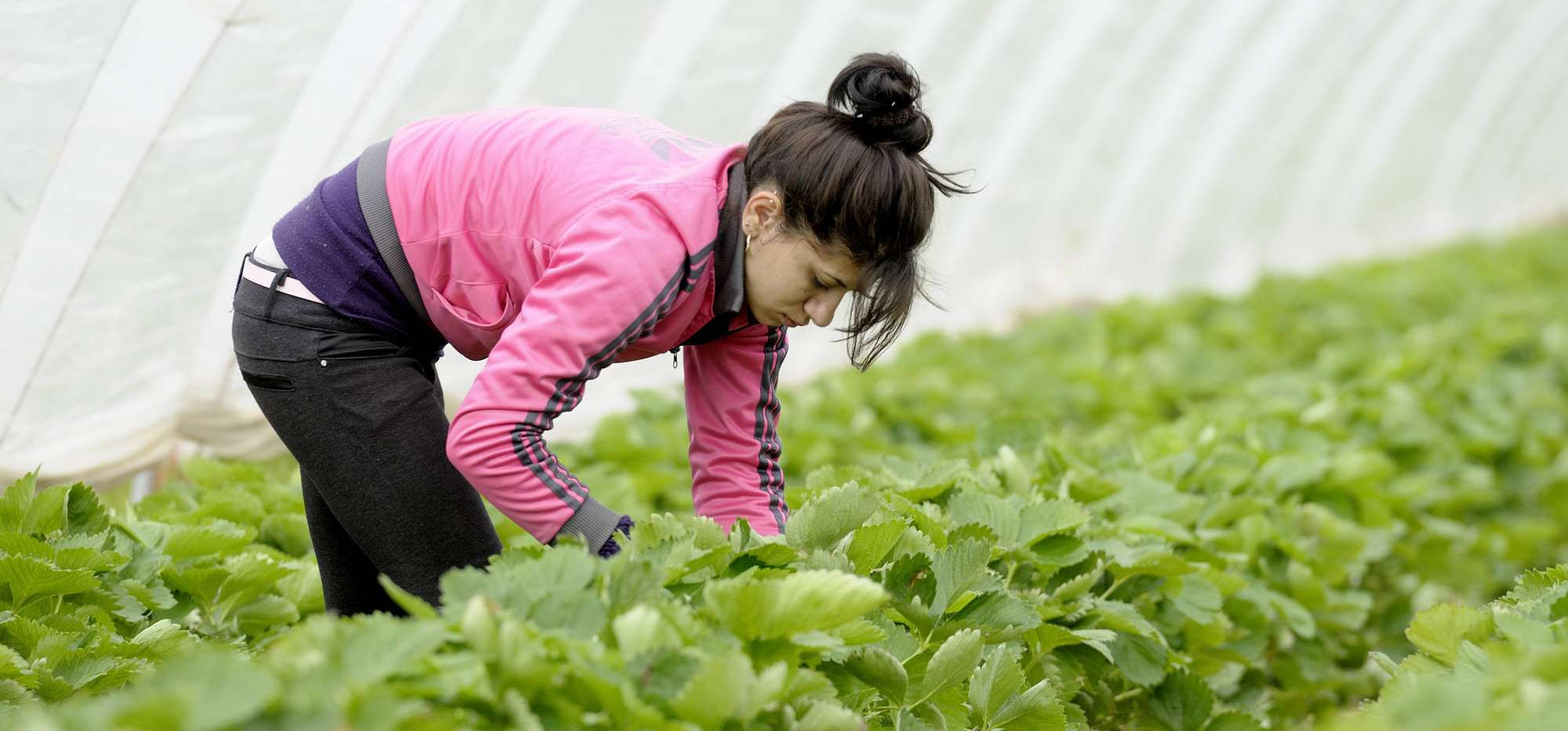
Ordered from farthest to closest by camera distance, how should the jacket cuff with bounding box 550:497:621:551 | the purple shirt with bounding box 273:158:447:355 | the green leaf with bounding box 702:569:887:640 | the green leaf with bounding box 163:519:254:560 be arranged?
the green leaf with bounding box 163:519:254:560 < the purple shirt with bounding box 273:158:447:355 < the jacket cuff with bounding box 550:497:621:551 < the green leaf with bounding box 702:569:887:640

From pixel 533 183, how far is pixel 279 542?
1.21 m

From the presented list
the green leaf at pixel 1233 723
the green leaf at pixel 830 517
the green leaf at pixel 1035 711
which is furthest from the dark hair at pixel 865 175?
the green leaf at pixel 1233 723

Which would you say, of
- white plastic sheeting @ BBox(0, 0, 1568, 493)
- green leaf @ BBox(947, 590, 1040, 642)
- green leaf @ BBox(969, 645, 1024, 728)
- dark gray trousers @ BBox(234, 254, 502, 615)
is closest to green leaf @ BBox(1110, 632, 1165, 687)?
green leaf @ BBox(947, 590, 1040, 642)

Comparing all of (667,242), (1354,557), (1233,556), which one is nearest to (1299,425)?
(1354,557)

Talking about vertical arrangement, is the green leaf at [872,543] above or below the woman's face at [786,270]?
below

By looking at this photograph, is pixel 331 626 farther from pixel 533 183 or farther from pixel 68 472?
pixel 68 472

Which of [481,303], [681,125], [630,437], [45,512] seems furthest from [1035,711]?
[681,125]

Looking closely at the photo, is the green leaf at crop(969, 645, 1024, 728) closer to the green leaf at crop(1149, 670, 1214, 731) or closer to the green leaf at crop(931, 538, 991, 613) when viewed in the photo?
the green leaf at crop(931, 538, 991, 613)

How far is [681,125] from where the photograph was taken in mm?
5668

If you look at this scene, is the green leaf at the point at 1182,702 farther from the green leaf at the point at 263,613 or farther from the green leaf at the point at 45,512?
the green leaf at the point at 45,512

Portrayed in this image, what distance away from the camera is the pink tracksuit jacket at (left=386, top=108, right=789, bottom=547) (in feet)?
6.19

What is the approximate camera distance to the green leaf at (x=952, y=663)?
6.24 ft

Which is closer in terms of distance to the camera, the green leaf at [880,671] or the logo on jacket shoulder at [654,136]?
the green leaf at [880,671]

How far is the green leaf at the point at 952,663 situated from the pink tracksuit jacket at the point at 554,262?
0.50 meters
